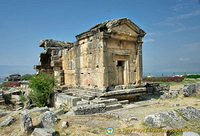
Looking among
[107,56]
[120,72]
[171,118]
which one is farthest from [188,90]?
[171,118]

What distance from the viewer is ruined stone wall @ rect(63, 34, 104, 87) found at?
348 inches

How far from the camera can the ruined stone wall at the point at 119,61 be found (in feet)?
29.5

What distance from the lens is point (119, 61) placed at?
1035 cm

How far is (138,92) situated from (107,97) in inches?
95.0

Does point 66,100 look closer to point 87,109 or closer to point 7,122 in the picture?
point 87,109

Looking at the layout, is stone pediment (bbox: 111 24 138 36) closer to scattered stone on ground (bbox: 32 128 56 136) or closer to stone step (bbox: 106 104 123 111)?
stone step (bbox: 106 104 123 111)

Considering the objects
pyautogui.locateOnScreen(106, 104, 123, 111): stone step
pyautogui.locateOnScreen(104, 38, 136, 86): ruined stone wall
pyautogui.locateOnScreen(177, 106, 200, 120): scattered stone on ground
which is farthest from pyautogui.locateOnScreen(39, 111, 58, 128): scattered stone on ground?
pyautogui.locateOnScreen(177, 106, 200, 120): scattered stone on ground

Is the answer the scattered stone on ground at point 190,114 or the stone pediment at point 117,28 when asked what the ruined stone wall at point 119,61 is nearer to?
the stone pediment at point 117,28

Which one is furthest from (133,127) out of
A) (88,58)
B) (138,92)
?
(88,58)

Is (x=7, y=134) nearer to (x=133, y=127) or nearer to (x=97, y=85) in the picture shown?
(x=133, y=127)

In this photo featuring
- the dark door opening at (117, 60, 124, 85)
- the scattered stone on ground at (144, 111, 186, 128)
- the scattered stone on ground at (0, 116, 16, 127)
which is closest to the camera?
the scattered stone on ground at (144, 111, 186, 128)

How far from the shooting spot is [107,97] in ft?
27.8

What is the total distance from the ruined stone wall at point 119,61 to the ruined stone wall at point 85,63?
Answer: 415 mm

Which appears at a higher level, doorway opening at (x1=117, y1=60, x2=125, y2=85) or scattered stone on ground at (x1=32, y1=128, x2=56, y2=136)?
doorway opening at (x1=117, y1=60, x2=125, y2=85)
